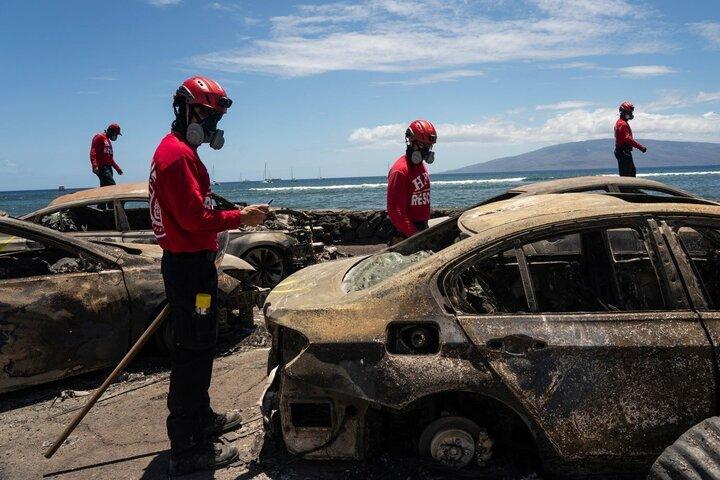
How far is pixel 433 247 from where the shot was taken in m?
4.23

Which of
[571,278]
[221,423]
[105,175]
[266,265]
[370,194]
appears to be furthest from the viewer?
[370,194]

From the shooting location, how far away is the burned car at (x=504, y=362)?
276 centimetres

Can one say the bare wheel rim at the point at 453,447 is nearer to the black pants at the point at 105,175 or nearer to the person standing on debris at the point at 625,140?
the person standing on debris at the point at 625,140

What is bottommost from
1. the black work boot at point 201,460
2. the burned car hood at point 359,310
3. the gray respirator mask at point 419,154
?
the black work boot at point 201,460

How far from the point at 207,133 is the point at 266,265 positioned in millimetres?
5132

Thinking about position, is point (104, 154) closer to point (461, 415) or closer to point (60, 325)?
point (60, 325)

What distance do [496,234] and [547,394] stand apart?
83 centimetres

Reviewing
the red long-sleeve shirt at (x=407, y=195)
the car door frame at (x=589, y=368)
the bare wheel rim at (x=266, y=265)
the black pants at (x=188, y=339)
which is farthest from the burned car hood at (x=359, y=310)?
the bare wheel rim at (x=266, y=265)

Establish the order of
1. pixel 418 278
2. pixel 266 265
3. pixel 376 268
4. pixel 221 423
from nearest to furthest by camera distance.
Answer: pixel 418 278 < pixel 376 268 < pixel 221 423 < pixel 266 265

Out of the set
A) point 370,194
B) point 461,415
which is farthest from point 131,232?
point 370,194

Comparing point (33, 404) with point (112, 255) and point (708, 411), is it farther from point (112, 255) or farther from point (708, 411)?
point (708, 411)

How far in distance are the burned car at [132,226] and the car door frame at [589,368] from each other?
206 inches

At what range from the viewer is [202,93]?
3.39 m

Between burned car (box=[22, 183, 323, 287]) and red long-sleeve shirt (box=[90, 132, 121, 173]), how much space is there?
12.6ft
